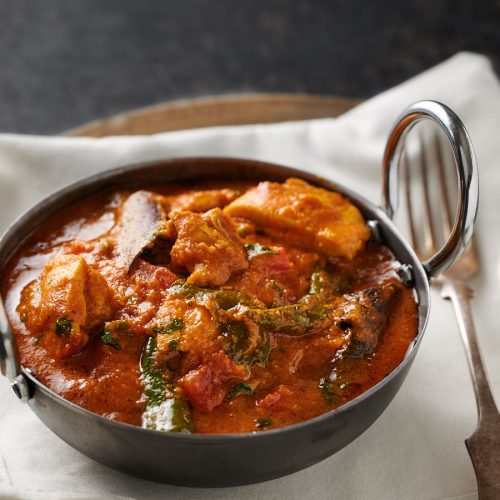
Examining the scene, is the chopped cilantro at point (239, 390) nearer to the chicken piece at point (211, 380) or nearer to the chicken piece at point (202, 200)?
the chicken piece at point (211, 380)

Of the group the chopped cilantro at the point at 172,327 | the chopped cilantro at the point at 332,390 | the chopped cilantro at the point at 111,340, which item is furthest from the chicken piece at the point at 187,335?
the chopped cilantro at the point at 332,390

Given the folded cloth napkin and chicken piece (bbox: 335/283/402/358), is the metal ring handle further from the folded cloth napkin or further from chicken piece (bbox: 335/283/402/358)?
the folded cloth napkin

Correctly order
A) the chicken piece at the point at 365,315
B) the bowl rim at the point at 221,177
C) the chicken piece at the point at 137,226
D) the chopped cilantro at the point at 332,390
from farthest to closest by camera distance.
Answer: the chicken piece at the point at 137,226
the chicken piece at the point at 365,315
the chopped cilantro at the point at 332,390
the bowl rim at the point at 221,177

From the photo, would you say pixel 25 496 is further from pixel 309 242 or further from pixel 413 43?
pixel 413 43

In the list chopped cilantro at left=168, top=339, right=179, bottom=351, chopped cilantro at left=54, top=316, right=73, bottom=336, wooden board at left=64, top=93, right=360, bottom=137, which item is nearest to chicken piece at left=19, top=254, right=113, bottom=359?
chopped cilantro at left=54, top=316, right=73, bottom=336

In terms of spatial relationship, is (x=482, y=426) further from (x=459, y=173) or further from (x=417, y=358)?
(x=459, y=173)

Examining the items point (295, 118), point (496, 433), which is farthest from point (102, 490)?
point (295, 118)
